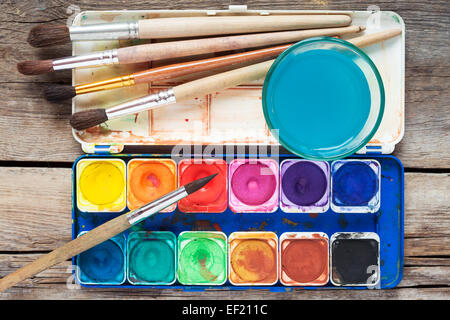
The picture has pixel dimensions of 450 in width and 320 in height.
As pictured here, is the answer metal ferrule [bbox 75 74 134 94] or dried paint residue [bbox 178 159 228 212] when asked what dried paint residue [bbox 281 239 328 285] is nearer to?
dried paint residue [bbox 178 159 228 212]

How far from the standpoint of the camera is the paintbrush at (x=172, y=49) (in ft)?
2.54

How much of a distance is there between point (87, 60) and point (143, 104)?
0.13 meters

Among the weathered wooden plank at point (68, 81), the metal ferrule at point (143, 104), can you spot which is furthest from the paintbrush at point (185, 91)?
the weathered wooden plank at point (68, 81)

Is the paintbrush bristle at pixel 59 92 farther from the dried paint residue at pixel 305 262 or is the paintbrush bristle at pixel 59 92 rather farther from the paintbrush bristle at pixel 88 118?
the dried paint residue at pixel 305 262

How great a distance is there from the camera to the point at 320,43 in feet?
2.41

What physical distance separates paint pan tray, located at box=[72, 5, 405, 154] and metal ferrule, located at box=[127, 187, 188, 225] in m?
0.11

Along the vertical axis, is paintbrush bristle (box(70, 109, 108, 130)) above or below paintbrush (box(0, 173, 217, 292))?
above

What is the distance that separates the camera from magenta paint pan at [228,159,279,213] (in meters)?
0.83

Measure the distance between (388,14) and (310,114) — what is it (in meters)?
0.28

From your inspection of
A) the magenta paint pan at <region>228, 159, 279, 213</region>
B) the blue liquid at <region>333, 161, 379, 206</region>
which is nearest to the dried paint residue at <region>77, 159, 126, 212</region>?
the magenta paint pan at <region>228, 159, 279, 213</region>
